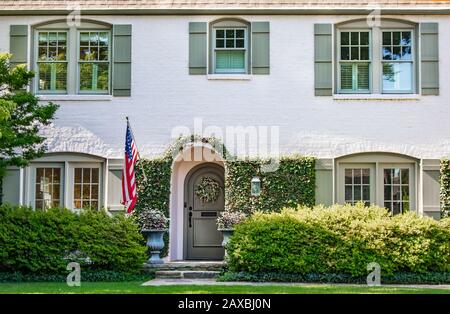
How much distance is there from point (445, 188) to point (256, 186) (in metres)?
4.07

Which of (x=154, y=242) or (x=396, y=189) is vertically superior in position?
(x=396, y=189)

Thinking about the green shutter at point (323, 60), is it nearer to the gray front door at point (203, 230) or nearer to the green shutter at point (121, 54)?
the gray front door at point (203, 230)

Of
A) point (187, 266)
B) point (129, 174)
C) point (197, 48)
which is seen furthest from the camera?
point (197, 48)

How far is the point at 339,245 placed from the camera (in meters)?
14.2

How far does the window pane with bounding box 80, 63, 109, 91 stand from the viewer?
642 inches

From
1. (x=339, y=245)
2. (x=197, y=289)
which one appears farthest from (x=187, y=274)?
(x=339, y=245)

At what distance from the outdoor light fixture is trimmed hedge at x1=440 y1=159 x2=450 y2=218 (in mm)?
3937

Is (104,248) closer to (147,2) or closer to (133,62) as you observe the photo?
(133,62)

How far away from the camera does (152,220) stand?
1539 centimetres

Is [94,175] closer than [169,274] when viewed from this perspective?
No

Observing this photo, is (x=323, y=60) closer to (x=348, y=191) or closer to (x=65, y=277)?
(x=348, y=191)

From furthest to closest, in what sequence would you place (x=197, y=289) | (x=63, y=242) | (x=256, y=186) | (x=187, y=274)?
1. (x=256, y=186)
2. (x=187, y=274)
3. (x=63, y=242)
4. (x=197, y=289)

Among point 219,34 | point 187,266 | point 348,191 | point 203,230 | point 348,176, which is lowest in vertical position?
point 187,266

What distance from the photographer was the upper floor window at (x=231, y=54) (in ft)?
53.3
